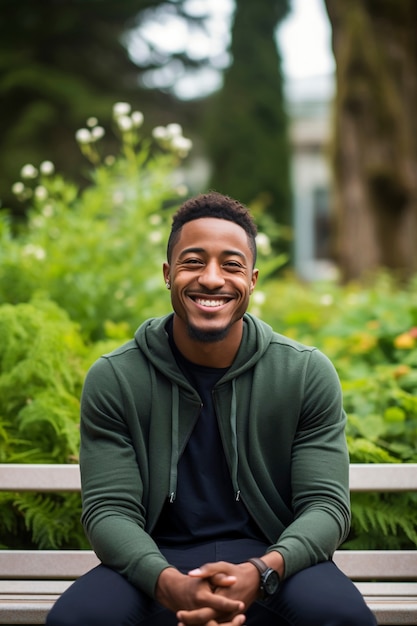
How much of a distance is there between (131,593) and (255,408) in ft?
2.23

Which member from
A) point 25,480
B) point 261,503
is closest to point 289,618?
point 261,503

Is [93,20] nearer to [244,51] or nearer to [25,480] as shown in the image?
[244,51]

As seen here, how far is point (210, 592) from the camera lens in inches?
103

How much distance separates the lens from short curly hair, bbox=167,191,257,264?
3.03 meters

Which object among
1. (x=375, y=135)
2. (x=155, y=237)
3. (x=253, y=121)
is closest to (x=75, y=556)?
(x=155, y=237)

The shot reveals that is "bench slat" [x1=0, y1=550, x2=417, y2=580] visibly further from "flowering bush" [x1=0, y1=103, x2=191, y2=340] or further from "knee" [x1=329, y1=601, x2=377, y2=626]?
"flowering bush" [x1=0, y1=103, x2=191, y2=340]

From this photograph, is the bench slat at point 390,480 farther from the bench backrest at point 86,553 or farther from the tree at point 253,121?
the tree at point 253,121

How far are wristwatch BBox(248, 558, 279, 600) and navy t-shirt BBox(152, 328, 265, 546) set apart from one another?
290 millimetres

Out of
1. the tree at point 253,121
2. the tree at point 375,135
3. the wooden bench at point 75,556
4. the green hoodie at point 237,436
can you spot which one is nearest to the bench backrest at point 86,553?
the wooden bench at point 75,556

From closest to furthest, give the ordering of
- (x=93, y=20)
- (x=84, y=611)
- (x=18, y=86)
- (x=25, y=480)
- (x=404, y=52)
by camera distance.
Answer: (x=84, y=611), (x=25, y=480), (x=404, y=52), (x=18, y=86), (x=93, y=20)

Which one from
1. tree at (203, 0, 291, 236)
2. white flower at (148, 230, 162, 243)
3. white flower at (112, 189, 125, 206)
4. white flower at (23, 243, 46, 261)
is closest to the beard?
white flower at (23, 243, 46, 261)

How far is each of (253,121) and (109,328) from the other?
13.9m

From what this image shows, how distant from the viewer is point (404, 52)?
433 inches

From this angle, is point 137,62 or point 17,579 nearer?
point 17,579
